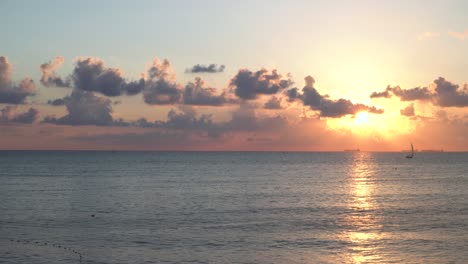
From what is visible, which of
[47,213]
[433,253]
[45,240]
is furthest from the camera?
[47,213]

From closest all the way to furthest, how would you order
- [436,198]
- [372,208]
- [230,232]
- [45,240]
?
[45,240]
[230,232]
[372,208]
[436,198]

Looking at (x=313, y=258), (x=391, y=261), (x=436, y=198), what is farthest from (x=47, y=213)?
(x=436, y=198)

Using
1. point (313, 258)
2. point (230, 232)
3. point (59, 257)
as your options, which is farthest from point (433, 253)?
point (59, 257)

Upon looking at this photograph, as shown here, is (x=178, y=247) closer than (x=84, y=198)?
Yes

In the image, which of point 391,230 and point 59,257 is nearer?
point 59,257

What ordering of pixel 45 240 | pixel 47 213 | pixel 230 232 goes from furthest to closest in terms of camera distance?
pixel 47 213
pixel 230 232
pixel 45 240

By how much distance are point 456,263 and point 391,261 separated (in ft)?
18.4

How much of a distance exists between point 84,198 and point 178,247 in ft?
181

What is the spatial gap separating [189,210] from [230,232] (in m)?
22.3

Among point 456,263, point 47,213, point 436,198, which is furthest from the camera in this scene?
point 436,198

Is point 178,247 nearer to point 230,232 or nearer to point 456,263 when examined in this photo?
point 230,232

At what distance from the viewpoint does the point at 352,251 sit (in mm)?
54719

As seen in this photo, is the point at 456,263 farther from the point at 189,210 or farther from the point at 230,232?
the point at 189,210

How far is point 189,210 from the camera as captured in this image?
8631cm
